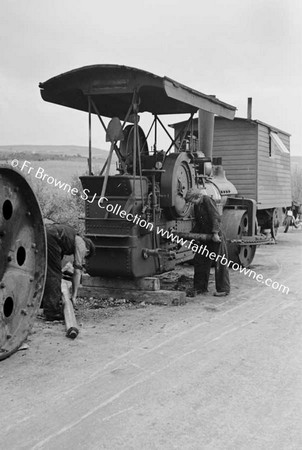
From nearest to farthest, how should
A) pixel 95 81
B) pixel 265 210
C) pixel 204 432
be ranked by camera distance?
pixel 204 432, pixel 95 81, pixel 265 210

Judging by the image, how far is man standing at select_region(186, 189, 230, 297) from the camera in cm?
830

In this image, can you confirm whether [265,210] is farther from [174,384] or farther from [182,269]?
[174,384]

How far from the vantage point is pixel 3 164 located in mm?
4684

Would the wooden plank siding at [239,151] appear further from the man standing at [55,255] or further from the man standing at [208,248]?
the man standing at [55,255]

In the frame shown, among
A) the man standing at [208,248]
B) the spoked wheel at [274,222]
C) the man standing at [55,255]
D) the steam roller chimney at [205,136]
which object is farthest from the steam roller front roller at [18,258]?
the spoked wheel at [274,222]

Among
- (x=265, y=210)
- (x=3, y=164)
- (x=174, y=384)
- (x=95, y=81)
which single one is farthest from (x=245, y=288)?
(x=265, y=210)

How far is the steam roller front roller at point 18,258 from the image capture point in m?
4.93

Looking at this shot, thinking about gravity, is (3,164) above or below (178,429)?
above

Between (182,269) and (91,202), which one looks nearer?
(91,202)

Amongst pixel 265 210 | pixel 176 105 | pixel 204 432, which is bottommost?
pixel 204 432

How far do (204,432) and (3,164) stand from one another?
101 inches

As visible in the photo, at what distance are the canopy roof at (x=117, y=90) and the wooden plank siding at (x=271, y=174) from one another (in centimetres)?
569

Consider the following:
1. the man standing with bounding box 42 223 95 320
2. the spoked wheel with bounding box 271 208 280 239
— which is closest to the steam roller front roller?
the man standing with bounding box 42 223 95 320

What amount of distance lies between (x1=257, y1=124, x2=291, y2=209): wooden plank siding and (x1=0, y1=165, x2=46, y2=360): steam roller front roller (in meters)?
9.47
